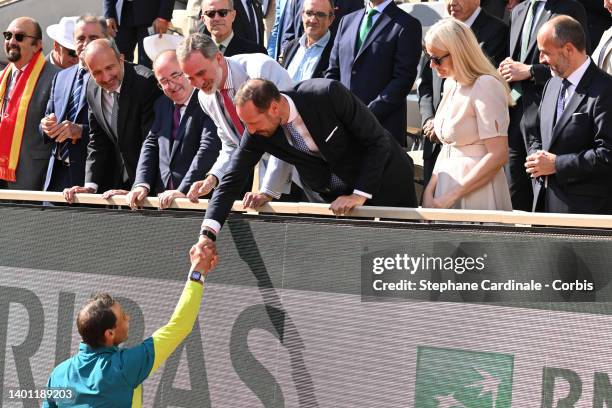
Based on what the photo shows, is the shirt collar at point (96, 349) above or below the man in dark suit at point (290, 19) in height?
below

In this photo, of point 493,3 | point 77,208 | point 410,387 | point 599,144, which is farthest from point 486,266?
point 493,3

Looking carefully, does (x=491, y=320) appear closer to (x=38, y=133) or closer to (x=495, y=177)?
(x=495, y=177)

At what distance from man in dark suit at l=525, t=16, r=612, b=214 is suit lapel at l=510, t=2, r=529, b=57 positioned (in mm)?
1164

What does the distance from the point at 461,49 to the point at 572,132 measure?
0.77 m

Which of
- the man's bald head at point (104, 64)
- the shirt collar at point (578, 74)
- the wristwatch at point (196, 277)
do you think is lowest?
the wristwatch at point (196, 277)

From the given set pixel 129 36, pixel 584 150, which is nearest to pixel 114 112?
pixel 129 36

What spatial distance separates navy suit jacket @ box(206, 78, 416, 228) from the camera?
19.6 feet

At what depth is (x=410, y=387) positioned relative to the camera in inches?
212

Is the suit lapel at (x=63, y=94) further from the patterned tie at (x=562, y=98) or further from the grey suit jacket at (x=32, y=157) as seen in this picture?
the patterned tie at (x=562, y=98)

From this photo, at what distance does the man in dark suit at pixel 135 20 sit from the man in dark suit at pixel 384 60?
89.5 inches

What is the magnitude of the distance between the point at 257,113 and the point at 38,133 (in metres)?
3.44

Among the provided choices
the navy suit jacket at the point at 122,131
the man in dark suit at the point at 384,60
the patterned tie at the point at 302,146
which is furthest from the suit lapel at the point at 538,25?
the navy suit jacket at the point at 122,131

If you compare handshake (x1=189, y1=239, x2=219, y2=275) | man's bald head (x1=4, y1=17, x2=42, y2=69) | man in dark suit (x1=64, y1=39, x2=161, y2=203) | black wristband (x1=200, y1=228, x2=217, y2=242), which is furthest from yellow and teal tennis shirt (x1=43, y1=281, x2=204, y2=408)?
man's bald head (x1=4, y1=17, x2=42, y2=69)

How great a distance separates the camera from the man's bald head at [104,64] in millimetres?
7566
